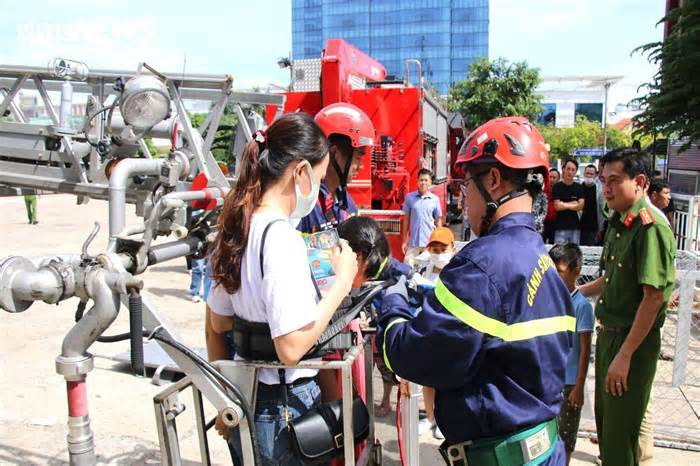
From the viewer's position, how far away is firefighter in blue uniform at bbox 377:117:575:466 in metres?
1.58

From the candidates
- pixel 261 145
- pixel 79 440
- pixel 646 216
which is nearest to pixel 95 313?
pixel 79 440

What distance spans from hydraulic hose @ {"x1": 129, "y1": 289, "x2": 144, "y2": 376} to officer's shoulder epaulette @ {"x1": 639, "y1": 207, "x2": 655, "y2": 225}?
97.2 inches

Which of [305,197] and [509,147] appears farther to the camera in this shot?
[305,197]

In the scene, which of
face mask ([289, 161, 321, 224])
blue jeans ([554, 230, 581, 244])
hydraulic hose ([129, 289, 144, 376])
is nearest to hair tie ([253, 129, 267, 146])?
face mask ([289, 161, 321, 224])

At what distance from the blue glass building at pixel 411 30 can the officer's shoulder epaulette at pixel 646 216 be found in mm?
88041

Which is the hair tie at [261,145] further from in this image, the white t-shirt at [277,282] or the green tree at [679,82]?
the green tree at [679,82]

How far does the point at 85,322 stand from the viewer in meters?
1.92

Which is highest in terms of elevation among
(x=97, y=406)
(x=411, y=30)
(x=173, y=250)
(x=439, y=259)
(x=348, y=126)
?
(x=411, y=30)

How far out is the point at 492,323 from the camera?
1577 mm

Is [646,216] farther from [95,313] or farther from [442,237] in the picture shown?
[95,313]

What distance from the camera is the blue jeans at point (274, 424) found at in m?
1.87

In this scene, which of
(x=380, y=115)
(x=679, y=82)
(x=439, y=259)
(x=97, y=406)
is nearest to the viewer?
(x=97, y=406)

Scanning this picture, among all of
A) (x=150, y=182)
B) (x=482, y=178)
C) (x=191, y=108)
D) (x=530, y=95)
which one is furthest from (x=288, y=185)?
(x=530, y=95)

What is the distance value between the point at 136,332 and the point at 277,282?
610mm
